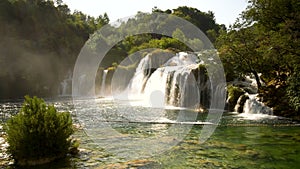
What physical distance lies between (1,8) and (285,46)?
4609cm

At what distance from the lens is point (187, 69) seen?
86.2ft

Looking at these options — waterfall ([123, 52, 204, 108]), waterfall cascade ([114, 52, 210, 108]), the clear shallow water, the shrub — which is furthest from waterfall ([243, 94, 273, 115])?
waterfall ([123, 52, 204, 108])

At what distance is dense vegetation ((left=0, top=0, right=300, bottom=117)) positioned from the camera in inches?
699

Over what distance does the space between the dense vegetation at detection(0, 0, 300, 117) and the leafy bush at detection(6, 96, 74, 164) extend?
12.8 meters

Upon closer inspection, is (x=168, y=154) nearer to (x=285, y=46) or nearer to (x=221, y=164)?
(x=221, y=164)

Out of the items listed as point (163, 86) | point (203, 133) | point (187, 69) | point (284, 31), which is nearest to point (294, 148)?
point (203, 133)

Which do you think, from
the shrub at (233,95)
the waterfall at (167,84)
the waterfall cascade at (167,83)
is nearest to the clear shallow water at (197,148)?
the shrub at (233,95)

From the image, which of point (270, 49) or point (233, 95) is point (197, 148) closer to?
point (270, 49)

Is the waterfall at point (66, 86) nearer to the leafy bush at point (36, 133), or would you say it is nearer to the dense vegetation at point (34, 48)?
the dense vegetation at point (34, 48)

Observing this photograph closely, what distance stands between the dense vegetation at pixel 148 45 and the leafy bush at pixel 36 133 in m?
12.8

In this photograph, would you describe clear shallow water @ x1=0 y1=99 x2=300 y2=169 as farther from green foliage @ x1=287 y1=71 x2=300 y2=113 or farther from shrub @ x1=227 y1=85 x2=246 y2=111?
shrub @ x1=227 y1=85 x2=246 y2=111

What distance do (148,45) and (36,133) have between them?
48.7 meters

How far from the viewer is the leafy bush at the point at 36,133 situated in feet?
27.7

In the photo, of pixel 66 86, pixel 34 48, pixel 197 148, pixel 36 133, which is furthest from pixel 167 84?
pixel 34 48
